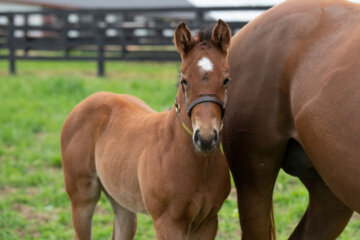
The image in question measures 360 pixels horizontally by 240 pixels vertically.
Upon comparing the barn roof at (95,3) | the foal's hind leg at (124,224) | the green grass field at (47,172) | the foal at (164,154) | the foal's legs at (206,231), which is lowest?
the barn roof at (95,3)

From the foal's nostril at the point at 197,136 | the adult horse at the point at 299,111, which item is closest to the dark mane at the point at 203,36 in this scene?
the adult horse at the point at 299,111

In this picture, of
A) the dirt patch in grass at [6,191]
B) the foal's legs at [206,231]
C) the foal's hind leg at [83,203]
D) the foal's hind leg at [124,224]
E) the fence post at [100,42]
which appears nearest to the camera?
the foal's legs at [206,231]

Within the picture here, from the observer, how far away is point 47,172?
6.07 meters

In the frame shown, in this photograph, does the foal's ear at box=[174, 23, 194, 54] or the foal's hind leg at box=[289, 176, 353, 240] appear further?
the foal's hind leg at box=[289, 176, 353, 240]

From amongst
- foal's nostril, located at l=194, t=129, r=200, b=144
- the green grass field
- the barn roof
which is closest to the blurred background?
the green grass field

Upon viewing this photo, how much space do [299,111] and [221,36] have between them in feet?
1.75

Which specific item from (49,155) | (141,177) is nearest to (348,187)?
(141,177)

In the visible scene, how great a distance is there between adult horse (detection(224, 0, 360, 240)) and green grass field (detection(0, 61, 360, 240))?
1.56 m

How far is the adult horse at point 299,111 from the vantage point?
2344 millimetres

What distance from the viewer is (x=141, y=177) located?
2.92 meters

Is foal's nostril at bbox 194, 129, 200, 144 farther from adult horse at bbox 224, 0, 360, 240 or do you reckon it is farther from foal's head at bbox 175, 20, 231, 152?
adult horse at bbox 224, 0, 360, 240

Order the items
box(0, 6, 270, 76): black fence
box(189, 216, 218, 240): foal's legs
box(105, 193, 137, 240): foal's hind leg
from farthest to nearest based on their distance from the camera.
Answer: box(0, 6, 270, 76): black fence
box(105, 193, 137, 240): foal's hind leg
box(189, 216, 218, 240): foal's legs

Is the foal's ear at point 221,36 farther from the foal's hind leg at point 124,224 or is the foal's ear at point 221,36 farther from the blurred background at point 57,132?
the foal's hind leg at point 124,224

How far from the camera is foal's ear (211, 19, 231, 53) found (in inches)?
102
